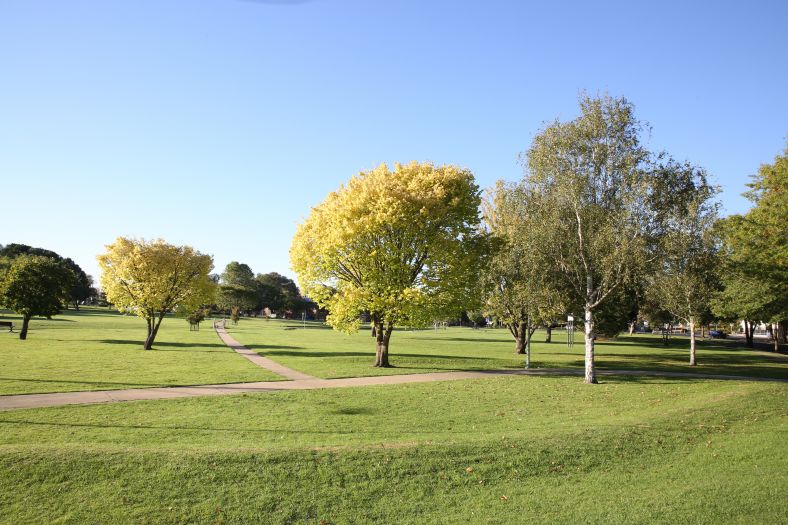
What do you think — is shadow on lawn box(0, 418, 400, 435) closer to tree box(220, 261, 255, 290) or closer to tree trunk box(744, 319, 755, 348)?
tree trunk box(744, 319, 755, 348)

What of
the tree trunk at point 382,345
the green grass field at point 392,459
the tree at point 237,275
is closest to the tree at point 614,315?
the tree trunk at point 382,345

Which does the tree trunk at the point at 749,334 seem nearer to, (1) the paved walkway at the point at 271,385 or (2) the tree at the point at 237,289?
(1) the paved walkway at the point at 271,385

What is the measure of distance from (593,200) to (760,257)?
1746cm

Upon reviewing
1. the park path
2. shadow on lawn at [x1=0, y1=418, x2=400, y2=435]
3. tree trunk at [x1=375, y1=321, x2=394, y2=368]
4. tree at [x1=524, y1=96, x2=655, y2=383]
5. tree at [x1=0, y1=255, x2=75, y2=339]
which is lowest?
shadow on lawn at [x1=0, y1=418, x2=400, y2=435]

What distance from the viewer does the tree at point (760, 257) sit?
33094 mm

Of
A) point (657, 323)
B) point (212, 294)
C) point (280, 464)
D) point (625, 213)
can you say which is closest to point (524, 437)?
point (280, 464)

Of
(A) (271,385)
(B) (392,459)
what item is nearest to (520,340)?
(A) (271,385)

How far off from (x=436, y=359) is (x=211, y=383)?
1703 cm

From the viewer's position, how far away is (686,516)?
9.00 metres

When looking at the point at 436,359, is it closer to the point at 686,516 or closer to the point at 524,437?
the point at 524,437

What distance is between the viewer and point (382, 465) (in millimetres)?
10867

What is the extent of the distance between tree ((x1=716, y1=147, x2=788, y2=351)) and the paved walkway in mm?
9911

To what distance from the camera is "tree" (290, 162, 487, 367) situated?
90.8ft

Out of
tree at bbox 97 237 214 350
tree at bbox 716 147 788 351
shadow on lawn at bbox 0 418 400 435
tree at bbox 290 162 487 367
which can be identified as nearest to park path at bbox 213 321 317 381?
tree at bbox 290 162 487 367
